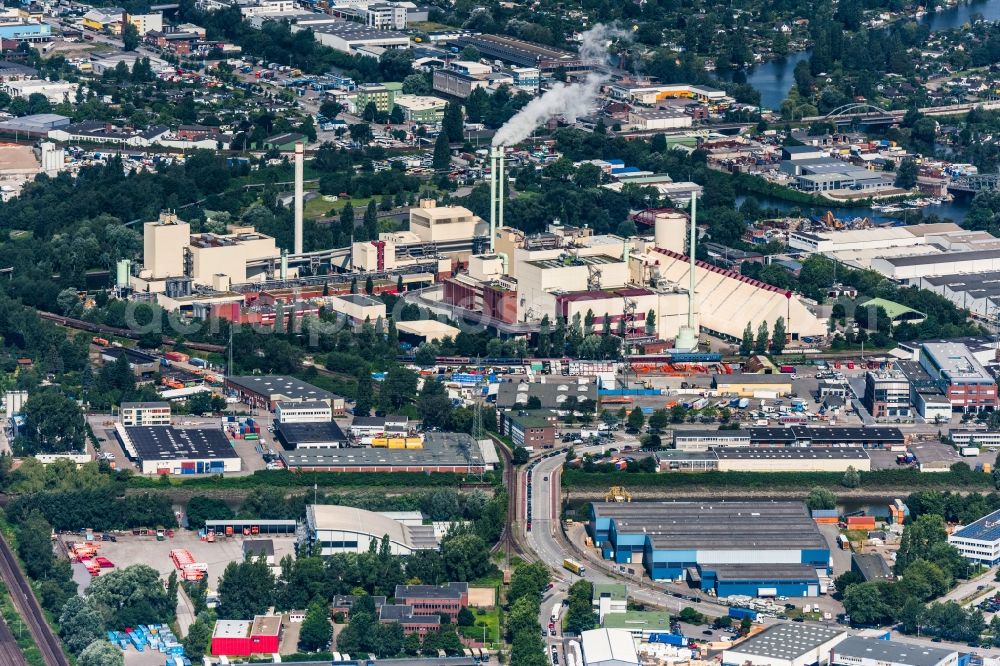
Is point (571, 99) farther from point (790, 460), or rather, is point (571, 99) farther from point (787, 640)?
point (787, 640)

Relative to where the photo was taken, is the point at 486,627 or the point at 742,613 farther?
the point at 742,613

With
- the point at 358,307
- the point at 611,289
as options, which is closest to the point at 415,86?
the point at 611,289

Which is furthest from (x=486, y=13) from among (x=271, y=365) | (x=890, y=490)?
(x=890, y=490)

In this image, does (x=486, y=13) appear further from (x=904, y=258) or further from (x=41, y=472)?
(x=41, y=472)

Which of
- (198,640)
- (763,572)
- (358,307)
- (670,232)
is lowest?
(198,640)

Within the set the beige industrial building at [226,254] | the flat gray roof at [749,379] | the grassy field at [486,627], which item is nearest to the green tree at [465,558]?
the grassy field at [486,627]
